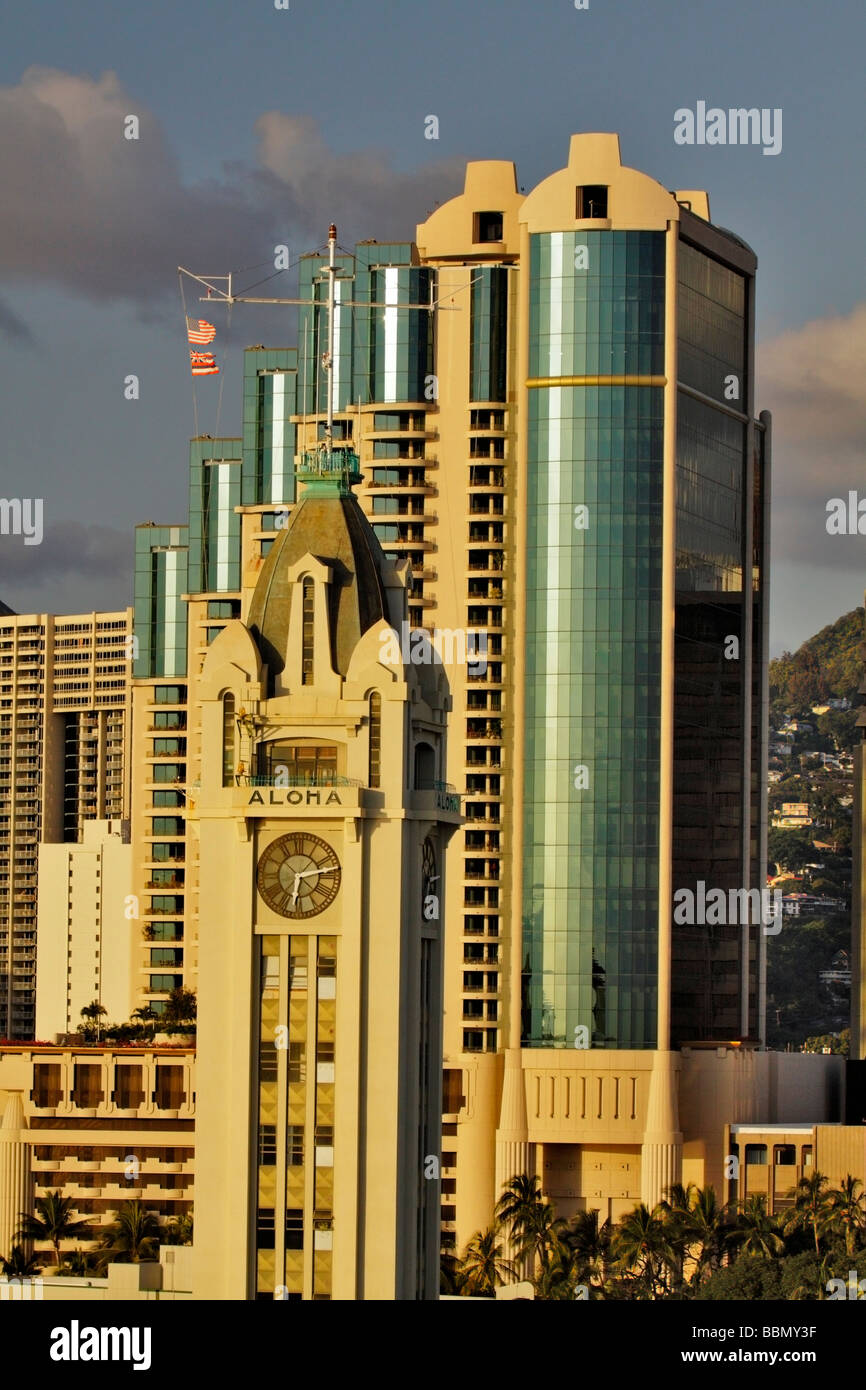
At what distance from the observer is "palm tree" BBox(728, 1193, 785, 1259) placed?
162000 millimetres

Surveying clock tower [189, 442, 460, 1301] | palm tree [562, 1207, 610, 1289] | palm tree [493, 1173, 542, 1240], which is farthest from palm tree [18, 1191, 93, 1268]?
clock tower [189, 442, 460, 1301]

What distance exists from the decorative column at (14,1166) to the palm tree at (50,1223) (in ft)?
7.01

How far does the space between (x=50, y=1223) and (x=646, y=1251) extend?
34616mm

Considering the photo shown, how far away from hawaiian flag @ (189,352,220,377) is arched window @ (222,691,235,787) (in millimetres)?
85194

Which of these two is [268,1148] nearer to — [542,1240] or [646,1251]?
[646,1251]

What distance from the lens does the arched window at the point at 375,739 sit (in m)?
100

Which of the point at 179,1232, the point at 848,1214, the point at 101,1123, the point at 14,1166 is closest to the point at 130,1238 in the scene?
the point at 179,1232

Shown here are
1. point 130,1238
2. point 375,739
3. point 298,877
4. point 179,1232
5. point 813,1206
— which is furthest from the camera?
point 813,1206

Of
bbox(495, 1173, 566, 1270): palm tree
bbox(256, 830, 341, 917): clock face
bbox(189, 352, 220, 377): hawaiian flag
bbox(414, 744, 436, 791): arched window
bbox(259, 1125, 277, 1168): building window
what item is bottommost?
bbox(495, 1173, 566, 1270): palm tree

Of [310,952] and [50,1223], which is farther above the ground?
[310,952]

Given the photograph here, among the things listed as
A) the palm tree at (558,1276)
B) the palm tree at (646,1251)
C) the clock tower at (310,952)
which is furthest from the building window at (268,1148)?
the palm tree at (646,1251)

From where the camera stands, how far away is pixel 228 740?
101000 millimetres

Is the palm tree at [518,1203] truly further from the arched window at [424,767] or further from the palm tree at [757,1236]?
the arched window at [424,767]

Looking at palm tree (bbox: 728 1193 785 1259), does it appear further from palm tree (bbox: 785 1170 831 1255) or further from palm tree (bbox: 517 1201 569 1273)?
palm tree (bbox: 517 1201 569 1273)
